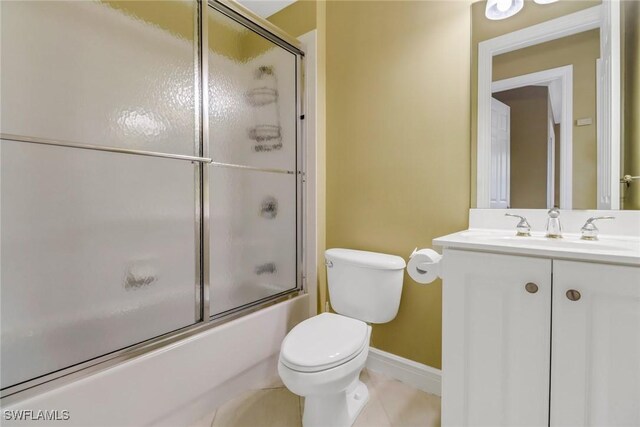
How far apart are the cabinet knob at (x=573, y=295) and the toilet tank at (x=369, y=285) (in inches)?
27.8

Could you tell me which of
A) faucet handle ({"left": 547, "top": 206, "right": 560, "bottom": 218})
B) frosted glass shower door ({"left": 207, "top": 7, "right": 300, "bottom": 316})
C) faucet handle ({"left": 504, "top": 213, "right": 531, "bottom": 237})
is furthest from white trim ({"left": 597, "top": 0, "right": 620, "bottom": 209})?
frosted glass shower door ({"left": 207, "top": 7, "right": 300, "bottom": 316})

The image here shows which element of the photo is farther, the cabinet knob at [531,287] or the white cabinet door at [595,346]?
the cabinet knob at [531,287]

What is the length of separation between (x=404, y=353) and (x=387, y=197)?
87cm

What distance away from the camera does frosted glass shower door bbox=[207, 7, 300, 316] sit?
4.96 ft

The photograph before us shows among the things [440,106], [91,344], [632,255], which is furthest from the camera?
[440,106]

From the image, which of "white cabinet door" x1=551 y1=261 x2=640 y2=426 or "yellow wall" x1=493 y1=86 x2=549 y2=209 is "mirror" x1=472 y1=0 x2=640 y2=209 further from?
"white cabinet door" x1=551 y1=261 x2=640 y2=426

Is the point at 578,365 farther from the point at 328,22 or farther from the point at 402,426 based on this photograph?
the point at 328,22

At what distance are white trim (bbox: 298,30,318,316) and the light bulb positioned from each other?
98cm

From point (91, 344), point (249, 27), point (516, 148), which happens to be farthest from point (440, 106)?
point (91, 344)

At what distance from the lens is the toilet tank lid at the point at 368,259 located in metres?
1.42

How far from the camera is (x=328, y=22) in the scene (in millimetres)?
1832

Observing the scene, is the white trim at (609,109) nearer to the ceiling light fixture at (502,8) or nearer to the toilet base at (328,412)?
the ceiling light fixture at (502,8)

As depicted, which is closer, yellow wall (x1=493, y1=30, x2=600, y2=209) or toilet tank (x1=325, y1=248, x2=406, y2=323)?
yellow wall (x1=493, y1=30, x2=600, y2=209)

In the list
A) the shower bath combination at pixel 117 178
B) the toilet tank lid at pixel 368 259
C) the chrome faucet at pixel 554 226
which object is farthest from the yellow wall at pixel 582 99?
the shower bath combination at pixel 117 178
